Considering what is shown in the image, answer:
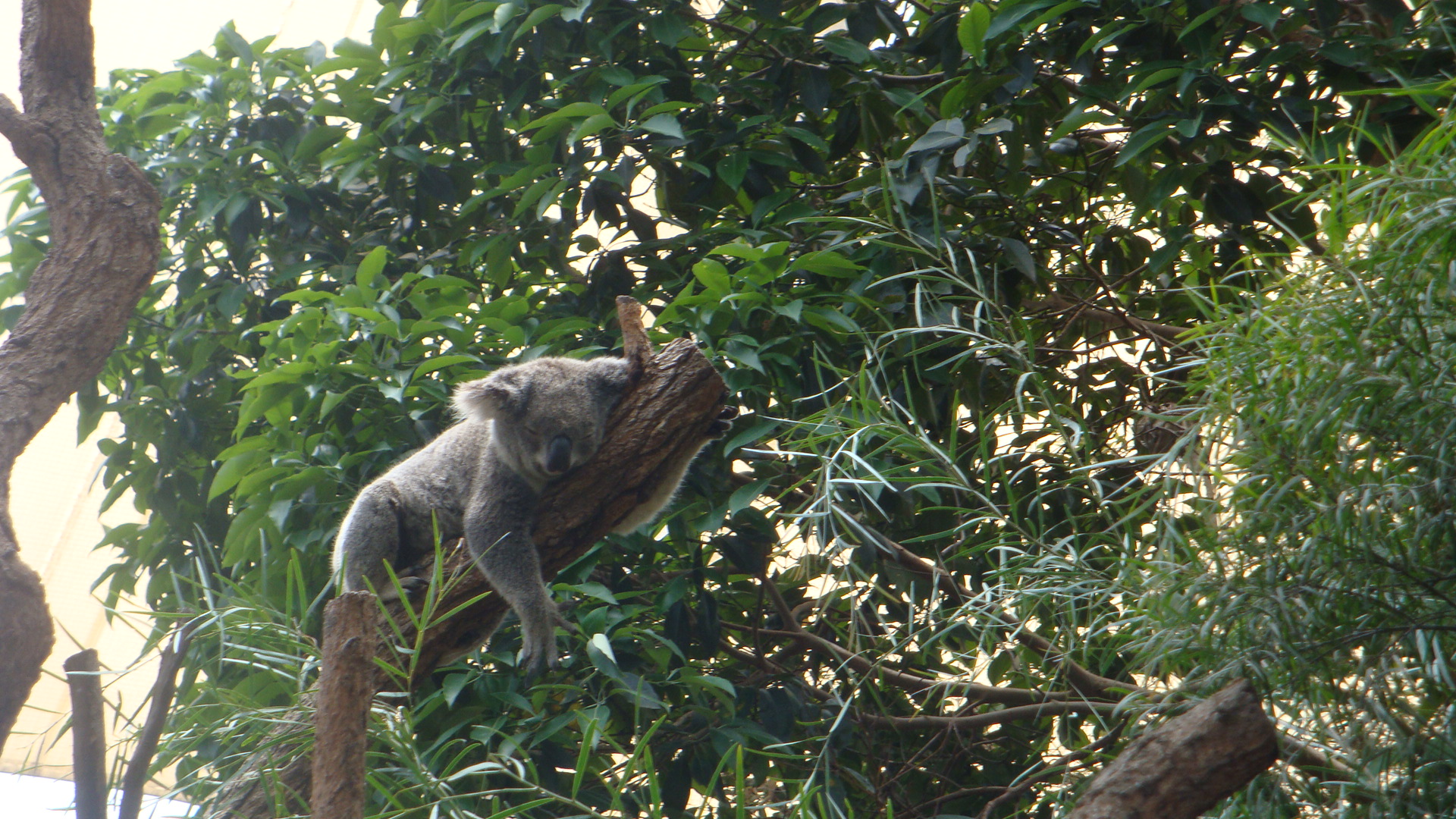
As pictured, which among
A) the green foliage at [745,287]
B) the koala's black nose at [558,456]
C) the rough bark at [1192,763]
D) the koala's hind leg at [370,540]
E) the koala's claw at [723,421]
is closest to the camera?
the rough bark at [1192,763]

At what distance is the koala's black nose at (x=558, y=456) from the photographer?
2479 mm

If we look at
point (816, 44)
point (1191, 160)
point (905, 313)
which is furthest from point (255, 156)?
point (1191, 160)

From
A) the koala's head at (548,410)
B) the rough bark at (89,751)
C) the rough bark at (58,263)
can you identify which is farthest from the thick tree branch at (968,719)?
the rough bark at (58,263)

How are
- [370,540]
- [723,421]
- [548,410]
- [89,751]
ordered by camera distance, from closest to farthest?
[89,751] → [723,421] → [548,410] → [370,540]

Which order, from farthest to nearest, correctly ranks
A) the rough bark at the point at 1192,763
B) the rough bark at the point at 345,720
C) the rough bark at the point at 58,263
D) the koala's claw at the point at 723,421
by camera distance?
the rough bark at the point at 58,263, the koala's claw at the point at 723,421, the rough bark at the point at 345,720, the rough bark at the point at 1192,763

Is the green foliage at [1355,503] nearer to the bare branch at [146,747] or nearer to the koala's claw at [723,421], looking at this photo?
the koala's claw at [723,421]

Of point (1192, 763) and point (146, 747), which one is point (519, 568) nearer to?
point (146, 747)

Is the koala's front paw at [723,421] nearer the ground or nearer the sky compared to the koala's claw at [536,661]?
nearer the sky

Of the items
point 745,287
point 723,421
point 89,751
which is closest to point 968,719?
point 723,421

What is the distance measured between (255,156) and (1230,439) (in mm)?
3307

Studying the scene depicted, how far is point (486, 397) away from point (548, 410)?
6.6 inches

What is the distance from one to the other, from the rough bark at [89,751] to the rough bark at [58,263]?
166cm

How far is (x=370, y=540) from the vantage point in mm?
2695

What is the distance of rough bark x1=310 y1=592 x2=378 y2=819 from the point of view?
49.8 inches
